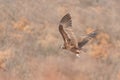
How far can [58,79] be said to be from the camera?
17234 mm

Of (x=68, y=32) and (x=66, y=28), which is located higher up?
(x=66, y=28)

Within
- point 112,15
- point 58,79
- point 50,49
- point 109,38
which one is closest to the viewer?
point 58,79

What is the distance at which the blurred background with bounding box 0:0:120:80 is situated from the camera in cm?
1833

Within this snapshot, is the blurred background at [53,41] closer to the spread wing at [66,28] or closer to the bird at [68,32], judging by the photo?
the bird at [68,32]

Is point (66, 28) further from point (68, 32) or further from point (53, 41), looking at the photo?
point (53, 41)

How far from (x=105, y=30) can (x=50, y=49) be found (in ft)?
20.4

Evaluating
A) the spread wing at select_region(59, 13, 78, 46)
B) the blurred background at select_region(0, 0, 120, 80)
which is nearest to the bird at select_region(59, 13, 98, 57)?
the spread wing at select_region(59, 13, 78, 46)

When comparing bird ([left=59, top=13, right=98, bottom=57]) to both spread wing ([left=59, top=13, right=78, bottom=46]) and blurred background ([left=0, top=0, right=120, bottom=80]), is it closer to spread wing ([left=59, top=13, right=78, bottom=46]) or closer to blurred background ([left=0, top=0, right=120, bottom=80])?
spread wing ([left=59, top=13, right=78, bottom=46])

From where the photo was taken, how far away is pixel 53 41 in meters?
22.1

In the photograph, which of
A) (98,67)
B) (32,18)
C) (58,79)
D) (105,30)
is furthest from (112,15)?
(58,79)

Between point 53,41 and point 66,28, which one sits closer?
point 66,28

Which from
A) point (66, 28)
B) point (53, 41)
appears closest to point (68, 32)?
point (66, 28)

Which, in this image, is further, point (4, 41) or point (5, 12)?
point (5, 12)

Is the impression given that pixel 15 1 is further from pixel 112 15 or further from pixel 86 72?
pixel 86 72
